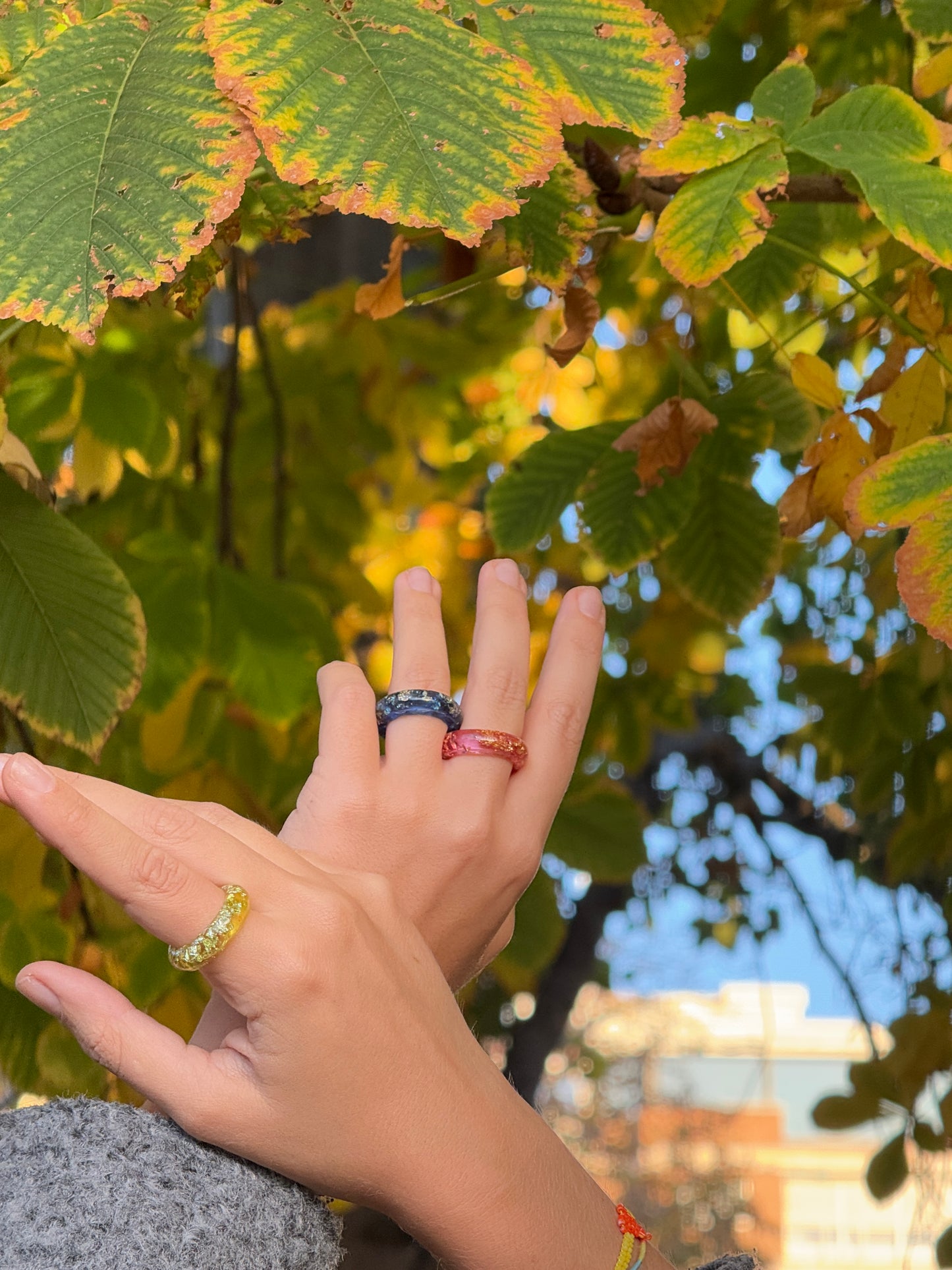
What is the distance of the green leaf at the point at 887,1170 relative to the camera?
1.33 meters

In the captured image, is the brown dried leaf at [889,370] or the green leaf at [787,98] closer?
the green leaf at [787,98]

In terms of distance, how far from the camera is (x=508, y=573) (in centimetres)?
61

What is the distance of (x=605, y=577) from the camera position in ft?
6.67

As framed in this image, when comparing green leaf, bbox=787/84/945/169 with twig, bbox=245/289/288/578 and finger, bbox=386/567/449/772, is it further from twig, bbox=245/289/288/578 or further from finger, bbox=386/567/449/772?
twig, bbox=245/289/288/578

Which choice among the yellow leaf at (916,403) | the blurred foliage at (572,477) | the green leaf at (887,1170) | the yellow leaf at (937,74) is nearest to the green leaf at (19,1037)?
the blurred foliage at (572,477)

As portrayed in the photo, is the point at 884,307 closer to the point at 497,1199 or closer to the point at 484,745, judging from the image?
the point at 484,745

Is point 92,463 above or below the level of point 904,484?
below

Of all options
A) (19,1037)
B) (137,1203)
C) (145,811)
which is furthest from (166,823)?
(19,1037)

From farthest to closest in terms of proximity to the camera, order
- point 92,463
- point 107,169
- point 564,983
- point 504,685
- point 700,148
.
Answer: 1. point 564,983
2. point 92,463
3. point 504,685
4. point 700,148
5. point 107,169

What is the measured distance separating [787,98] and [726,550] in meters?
0.47

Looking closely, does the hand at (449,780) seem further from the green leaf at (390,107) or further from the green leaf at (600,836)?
the green leaf at (600,836)

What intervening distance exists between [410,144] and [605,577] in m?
1.69

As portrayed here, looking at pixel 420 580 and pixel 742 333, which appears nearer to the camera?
pixel 420 580

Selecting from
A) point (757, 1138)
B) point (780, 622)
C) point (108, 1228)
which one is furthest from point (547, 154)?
point (757, 1138)
